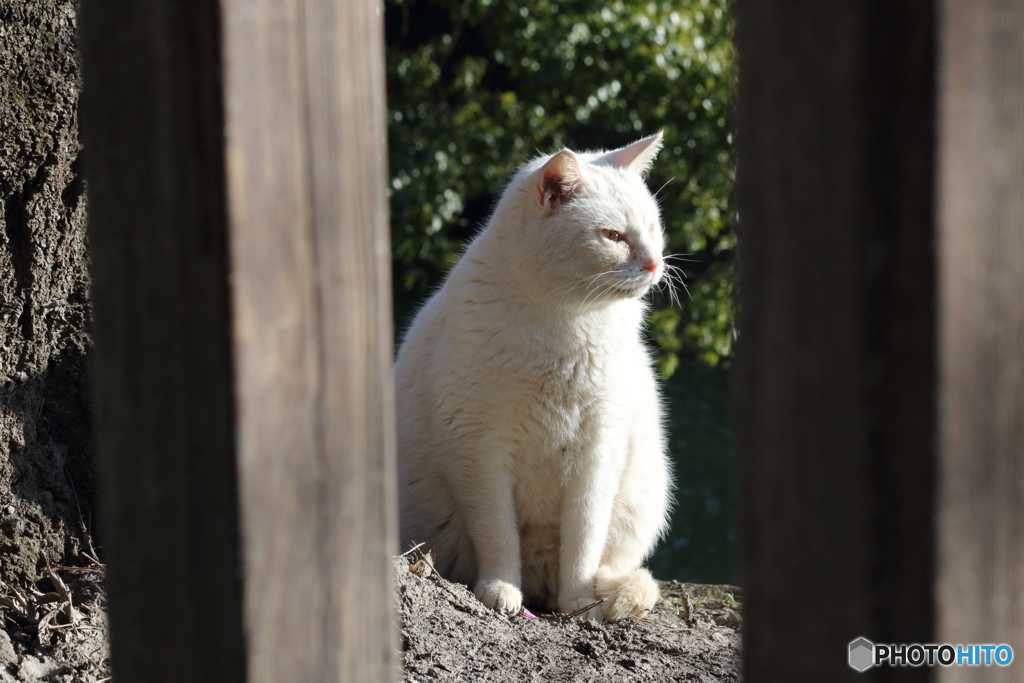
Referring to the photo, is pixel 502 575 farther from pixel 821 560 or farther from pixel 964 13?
pixel 964 13

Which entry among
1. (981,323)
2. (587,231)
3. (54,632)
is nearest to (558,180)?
(587,231)

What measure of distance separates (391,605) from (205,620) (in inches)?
7.2

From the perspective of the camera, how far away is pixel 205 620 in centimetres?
81

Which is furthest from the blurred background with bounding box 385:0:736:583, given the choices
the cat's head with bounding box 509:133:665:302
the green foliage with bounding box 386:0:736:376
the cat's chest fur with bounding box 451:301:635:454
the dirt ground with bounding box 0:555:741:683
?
the dirt ground with bounding box 0:555:741:683

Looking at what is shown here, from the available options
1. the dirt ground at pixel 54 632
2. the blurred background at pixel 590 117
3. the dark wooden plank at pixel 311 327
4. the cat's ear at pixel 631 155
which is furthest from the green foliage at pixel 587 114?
the dark wooden plank at pixel 311 327

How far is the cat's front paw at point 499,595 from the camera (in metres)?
2.67

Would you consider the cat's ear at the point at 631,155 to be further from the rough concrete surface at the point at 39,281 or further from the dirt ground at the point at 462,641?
the rough concrete surface at the point at 39,281

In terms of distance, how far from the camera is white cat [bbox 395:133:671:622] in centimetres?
274

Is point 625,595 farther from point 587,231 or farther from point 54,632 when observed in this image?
point 54,632

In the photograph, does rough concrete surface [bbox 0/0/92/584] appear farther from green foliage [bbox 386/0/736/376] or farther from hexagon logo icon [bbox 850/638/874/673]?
green foliage [bbox 386/0/736/376]

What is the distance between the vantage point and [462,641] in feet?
7.47

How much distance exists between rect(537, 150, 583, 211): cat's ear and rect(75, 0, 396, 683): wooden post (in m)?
1.97

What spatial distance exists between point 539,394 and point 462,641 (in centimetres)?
80

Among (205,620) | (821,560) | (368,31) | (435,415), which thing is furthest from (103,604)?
(821,560)
